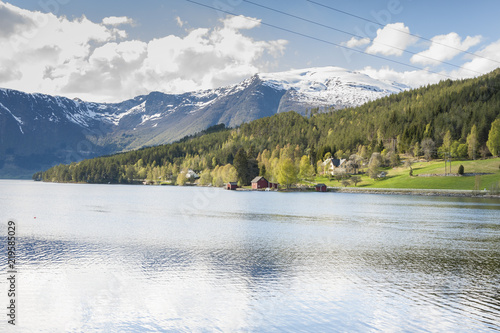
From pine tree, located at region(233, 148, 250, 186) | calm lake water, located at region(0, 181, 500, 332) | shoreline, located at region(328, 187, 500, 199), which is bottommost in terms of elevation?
calm lake water, located at region(0, 181, 500, 332)

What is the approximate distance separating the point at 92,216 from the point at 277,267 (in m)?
44.5

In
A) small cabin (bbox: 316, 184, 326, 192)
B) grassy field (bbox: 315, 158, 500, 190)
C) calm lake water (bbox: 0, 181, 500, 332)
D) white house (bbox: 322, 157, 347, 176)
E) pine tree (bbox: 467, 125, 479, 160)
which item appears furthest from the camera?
white house (bbox: 322, 157, 347, 176)

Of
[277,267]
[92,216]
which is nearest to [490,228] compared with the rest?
[277,267]

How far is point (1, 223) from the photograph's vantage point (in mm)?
54281

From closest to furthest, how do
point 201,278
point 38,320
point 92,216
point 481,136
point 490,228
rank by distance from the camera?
point 38,320
point 201,278
point 490,228
point 92,216
point 481,136

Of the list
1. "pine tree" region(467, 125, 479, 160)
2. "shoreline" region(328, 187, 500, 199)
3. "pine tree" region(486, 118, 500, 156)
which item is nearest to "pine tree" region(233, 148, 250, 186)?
"shoreline" region(328, 187, 500, 199)

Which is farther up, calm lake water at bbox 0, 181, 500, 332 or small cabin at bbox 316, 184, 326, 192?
small cabin at bbox 316, 184, 326, 192

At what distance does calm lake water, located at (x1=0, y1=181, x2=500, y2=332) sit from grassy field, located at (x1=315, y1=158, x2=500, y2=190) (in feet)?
294

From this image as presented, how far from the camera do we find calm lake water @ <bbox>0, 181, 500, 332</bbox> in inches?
765

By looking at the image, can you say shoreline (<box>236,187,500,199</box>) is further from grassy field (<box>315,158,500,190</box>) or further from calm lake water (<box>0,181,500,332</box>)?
calm lake water (<box>0,181,500,332</box>)

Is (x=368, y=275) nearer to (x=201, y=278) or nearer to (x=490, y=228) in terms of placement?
(x=201, y=278)

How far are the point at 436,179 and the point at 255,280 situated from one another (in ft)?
426

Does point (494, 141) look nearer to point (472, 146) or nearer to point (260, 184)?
point (472, 146)

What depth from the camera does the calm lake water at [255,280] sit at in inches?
765
